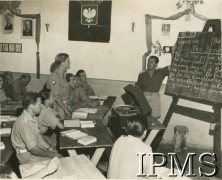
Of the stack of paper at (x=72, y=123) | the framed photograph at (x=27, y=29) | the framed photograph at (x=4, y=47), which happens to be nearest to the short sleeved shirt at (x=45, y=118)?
the stack of paper at (x=72, y=123)

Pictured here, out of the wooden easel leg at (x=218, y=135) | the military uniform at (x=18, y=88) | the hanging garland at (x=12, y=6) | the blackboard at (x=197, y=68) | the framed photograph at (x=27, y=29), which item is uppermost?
the hanging garland at (x=12, y=6)

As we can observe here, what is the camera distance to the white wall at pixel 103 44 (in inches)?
210

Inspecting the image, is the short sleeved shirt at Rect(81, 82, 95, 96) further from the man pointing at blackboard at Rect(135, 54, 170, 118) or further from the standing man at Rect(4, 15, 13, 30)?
the standing man at Rect(4, 15, 13, 30)

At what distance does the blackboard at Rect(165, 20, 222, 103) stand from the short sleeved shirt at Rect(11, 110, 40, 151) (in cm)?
240

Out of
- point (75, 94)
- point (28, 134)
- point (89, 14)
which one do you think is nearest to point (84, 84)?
point (75, 94)

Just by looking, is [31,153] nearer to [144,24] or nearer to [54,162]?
[54,162]

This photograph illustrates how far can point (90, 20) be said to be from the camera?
562 cm

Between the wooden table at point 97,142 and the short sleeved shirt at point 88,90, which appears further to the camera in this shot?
the short sleeved shirt at point 88,90

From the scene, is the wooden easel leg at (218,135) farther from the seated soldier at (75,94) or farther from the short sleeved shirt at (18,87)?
the short sleeved shirt at (18,87)

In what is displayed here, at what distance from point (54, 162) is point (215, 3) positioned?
3.93 m

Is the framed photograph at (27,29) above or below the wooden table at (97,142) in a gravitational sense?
above

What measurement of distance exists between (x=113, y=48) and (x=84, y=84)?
890mm

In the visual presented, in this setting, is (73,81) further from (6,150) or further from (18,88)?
(6,150)

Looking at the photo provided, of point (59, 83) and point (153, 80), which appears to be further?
point (153, 80)
